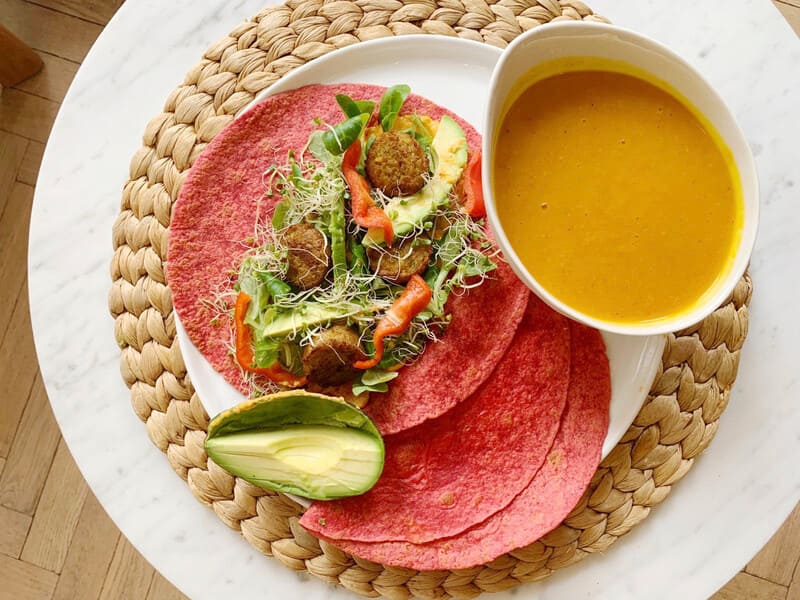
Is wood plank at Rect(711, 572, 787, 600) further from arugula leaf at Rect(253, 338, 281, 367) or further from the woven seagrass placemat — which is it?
arugula leaf at Rect(253, 338, 281, 367)

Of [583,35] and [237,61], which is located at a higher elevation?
[583,35]

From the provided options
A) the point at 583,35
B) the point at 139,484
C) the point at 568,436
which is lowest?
the point at 139,484

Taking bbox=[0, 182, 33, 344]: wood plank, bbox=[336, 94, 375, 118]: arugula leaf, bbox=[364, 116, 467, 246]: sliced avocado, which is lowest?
bbox=[0, 182, 33, 344]: wood plank

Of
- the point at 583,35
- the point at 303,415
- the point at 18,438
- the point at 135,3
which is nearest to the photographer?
the point at 583,35

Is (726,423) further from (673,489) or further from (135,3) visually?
(135,3)

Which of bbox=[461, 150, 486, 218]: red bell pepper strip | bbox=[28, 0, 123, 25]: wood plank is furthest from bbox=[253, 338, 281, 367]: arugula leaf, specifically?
bbox=[28, 0, 123, 25]: wood plank

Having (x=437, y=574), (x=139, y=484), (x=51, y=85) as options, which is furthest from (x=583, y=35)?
(x=51, y=85)

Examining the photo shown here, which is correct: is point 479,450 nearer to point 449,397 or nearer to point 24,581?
point 449,397
